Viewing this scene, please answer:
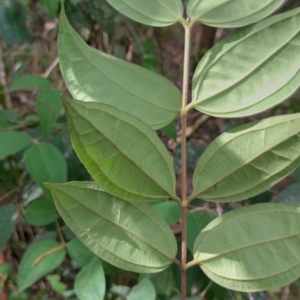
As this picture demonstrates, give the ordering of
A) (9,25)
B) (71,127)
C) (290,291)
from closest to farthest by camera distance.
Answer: (71,127), (9,25), (290,291)

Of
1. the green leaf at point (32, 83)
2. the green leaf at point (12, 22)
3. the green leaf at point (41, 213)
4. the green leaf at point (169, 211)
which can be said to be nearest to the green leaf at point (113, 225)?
the green leaf at point (169, 211)

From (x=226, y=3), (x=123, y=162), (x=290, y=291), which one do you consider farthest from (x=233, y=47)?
(x=290, y=291)

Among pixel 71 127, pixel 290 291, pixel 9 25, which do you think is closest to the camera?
pixel 71 127

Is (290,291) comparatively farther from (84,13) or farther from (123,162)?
(123,162)

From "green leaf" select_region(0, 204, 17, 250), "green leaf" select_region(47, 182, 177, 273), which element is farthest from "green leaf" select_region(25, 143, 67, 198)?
"green leaf" select_region(47, 182, 177, 273)

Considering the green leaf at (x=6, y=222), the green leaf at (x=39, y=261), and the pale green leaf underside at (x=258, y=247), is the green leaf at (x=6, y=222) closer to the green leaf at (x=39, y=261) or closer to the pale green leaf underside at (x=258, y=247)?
the green leaf at (x=39, y=261)

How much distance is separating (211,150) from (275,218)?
8cm

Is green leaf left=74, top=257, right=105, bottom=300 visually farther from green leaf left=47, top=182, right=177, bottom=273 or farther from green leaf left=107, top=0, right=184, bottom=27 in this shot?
green leaf left=107, top=0, right=184, bottom=27

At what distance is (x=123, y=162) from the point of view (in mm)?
359

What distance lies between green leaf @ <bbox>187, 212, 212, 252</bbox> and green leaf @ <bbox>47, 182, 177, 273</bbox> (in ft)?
0.68

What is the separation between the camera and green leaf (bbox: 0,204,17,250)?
719mm

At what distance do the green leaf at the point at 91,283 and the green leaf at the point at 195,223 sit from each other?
0.13m

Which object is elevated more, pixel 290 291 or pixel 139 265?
pixel 139 265

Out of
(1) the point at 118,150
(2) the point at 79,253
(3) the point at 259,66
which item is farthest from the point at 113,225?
(2) the point at 79,253
